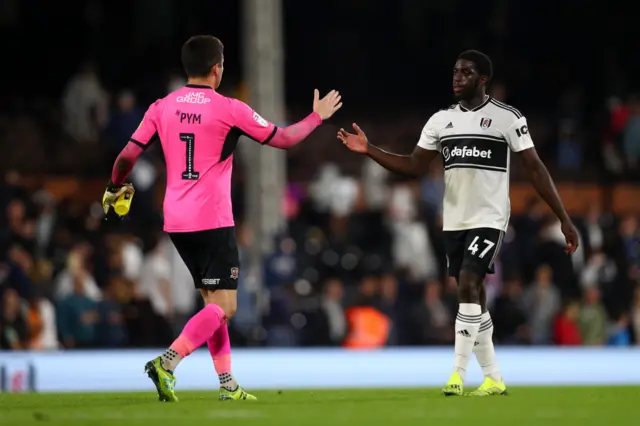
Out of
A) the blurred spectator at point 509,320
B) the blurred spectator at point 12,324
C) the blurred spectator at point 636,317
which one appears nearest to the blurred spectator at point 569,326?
the blurred spectator at point 509,320

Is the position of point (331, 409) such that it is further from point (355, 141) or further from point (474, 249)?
point (355, 141)

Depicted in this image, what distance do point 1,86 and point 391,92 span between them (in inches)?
293

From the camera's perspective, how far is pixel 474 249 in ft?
31.1

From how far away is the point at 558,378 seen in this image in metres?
14.7

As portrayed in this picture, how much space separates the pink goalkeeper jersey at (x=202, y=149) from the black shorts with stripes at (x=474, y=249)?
5.06ft

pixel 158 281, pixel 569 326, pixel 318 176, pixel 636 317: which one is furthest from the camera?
→ pixel 318 176

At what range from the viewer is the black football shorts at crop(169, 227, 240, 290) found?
9039 millimetres

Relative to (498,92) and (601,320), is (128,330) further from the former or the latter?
(498,92)

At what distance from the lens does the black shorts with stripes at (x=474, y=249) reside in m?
A: 9.46

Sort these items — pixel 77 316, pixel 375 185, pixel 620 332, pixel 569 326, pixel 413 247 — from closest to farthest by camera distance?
pixel 77 316, pixel 569 326, pixel 620 332, pixel 413 247, pixel 375 185

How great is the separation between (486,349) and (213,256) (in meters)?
2.05

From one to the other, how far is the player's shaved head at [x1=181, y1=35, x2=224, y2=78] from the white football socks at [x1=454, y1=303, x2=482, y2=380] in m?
2.32

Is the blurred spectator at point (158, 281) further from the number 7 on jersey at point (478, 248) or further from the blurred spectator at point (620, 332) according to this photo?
the number 7 on jersey at point (478, 248)

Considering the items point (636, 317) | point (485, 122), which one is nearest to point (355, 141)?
point (485, 122)
